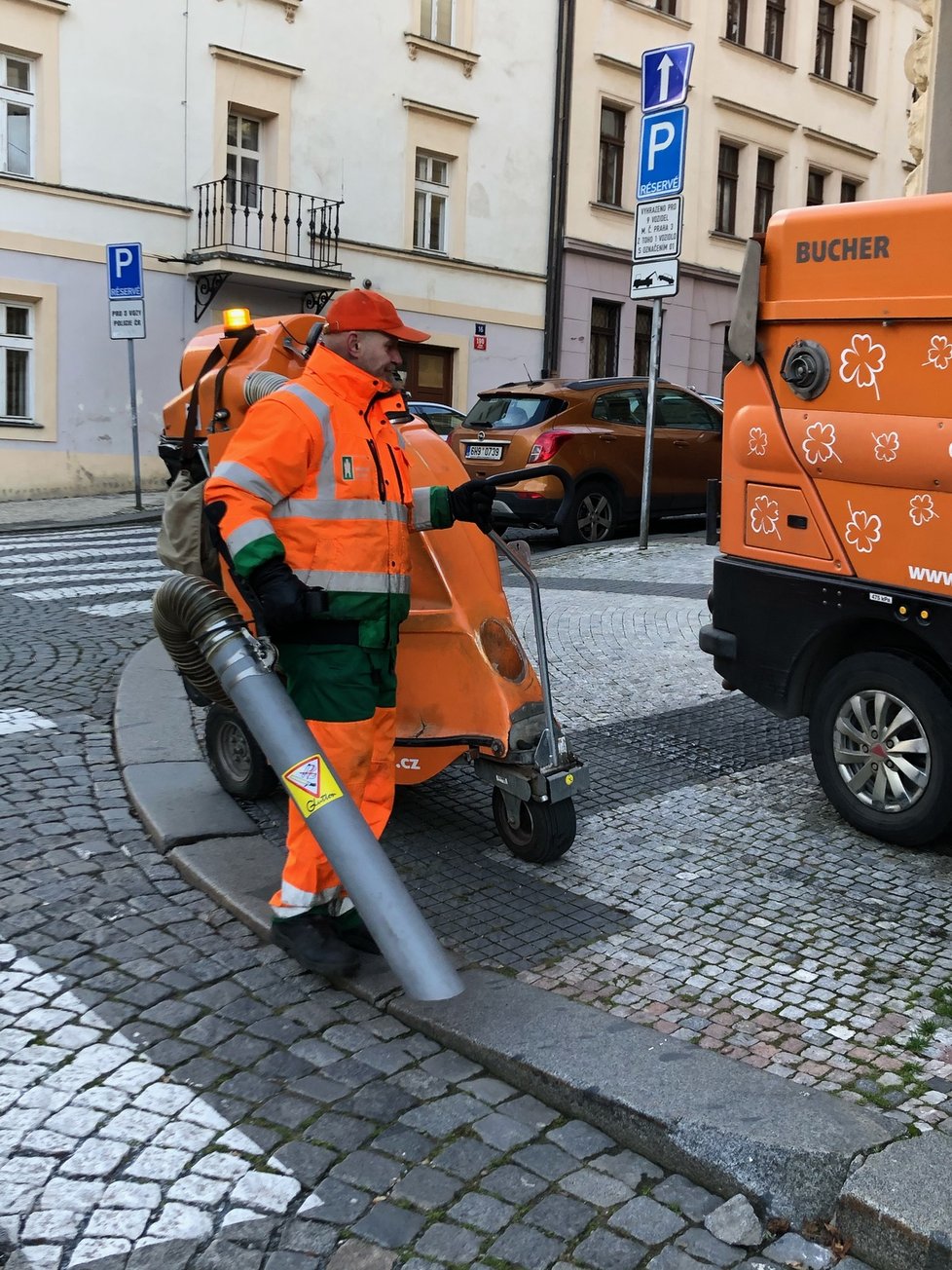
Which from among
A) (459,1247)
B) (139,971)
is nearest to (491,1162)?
(459,1247)

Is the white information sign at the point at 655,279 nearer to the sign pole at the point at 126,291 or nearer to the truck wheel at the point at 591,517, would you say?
the truck wheel at the point at 591,517

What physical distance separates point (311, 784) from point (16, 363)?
57.8 feet

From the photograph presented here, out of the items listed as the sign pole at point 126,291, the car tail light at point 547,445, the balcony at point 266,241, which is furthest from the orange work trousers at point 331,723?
the balcony at point 266,241

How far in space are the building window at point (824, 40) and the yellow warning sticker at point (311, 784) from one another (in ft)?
102

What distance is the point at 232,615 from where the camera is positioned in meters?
3.87

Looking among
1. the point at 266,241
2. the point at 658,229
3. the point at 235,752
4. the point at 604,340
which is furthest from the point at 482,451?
the point at 604,340

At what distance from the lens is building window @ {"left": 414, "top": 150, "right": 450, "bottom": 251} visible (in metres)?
24.2

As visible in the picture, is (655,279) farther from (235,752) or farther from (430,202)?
(430,202)

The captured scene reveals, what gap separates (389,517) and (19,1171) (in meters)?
1.90

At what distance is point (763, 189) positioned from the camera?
3005 cm

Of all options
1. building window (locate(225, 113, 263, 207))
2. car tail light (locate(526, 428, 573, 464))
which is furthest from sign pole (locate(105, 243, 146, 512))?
car tail light (locate(526, 428, 573, 464))

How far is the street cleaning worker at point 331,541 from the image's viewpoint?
Answer: 361 centimetres

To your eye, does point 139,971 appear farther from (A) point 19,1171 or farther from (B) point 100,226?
(B) point 100,226

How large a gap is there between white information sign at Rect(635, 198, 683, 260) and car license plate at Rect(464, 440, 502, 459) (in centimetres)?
245
